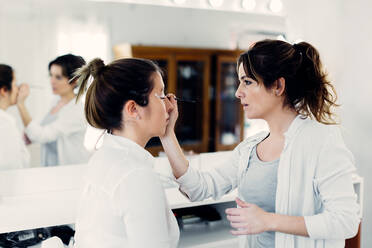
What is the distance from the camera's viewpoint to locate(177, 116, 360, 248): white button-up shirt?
1.10 metres

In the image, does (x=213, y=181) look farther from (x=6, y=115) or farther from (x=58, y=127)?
(x=6, y=115)

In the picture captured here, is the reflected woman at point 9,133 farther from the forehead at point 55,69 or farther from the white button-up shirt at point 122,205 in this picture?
the white button-up shirt at point 122,205

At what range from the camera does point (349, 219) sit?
3.60 feet

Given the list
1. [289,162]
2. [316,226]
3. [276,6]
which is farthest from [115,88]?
[276,6]

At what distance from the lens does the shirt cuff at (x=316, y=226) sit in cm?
110

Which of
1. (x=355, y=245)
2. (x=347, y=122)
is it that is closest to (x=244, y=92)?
(x=355, y=245)

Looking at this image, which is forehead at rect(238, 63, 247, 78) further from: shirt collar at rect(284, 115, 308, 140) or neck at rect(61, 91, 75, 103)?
neck at rect(61, 91, 75, 103)

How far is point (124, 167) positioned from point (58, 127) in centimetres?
100

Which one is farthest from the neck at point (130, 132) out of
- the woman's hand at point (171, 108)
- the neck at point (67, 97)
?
the neck at point (67, 97)

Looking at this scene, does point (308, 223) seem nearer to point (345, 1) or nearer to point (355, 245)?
point (355, 245)

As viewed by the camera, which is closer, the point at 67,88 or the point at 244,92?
the point at 244,92

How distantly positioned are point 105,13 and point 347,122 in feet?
5.54

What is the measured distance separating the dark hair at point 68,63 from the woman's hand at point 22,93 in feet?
0.44

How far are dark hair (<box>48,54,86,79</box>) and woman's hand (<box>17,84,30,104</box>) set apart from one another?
0.44ft
